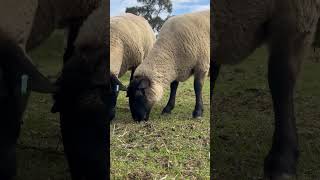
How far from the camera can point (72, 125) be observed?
85 cm

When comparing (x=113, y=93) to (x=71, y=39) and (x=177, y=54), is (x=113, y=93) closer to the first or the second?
(x=71, y=39)

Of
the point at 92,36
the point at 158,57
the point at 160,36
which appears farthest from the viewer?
the point at 160,36

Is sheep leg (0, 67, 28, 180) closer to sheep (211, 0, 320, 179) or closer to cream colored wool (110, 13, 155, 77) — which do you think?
sheep (211, 0, 320, 179)

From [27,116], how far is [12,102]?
5cm

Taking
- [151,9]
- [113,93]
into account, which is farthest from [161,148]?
[151,9]

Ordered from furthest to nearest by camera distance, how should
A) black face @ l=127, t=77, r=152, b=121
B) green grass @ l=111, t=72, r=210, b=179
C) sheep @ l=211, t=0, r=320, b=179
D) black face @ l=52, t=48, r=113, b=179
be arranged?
black face @ l=127, t=77, r=152, b=121
green grass @ l=111, t=72, r=210, b=179
sheep @ l=211, t=0, r=320, b=179
black face @ l=52, t=48, r=113, b=179

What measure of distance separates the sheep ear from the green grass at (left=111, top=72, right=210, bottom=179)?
3.89ft

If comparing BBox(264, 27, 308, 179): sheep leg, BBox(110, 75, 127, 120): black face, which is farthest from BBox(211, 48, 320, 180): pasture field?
BBox(110, 75, 127, 120): black face

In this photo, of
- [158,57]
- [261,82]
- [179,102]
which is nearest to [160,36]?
[158,57]

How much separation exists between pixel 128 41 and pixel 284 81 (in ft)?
12.0

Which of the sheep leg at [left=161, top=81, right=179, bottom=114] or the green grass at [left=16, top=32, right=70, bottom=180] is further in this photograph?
the sheep leg at [left=161, top=81, right=179, bottom=114]

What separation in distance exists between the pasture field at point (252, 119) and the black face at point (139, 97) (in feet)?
8.79

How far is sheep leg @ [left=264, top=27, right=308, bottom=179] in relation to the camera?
94 cm

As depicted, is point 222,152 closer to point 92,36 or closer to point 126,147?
point 92,36
